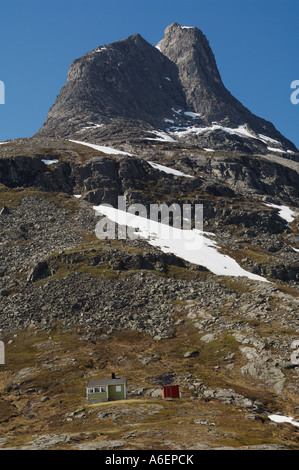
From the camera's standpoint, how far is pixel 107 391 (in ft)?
174

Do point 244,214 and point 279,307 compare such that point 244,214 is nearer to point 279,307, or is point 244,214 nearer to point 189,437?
point 279,307

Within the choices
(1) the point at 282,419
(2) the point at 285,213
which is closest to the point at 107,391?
(1) the point at 282,419

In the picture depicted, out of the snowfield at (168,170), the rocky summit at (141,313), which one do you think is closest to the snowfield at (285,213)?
the rocky summit at (141,313)

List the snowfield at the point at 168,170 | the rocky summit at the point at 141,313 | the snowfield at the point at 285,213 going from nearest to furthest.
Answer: the rocky summit at the point at 141,313, the snowfield at the point at 285,213, the snowfield at the point at 168,170

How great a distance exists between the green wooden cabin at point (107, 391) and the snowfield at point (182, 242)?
56545mm

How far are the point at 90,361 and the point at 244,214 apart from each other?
101 m

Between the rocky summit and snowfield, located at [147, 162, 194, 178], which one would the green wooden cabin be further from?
snowfield, located at [147, 162, 194, 178]

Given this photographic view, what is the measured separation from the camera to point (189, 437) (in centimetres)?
3475

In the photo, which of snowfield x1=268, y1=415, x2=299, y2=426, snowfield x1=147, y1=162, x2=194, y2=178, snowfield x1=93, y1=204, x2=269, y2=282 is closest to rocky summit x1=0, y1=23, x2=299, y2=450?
snowfield x1=268, y1=415, x2=299, y2=426

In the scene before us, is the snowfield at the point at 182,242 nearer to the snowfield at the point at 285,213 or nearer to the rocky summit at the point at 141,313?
the rocky summit at the point at 141,313

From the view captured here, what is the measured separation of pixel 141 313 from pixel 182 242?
45.8m

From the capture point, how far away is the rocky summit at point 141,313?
43.5 m

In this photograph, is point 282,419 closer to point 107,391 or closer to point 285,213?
point 107,391
